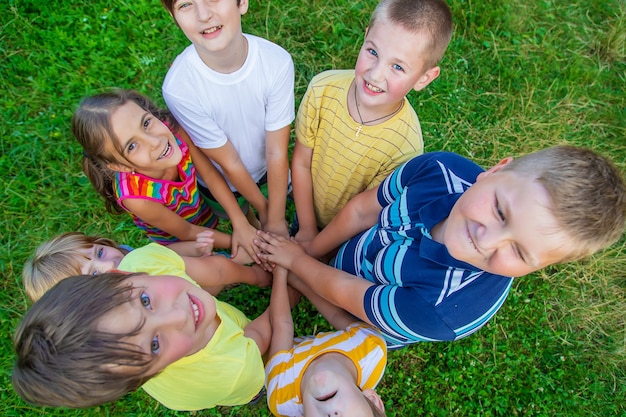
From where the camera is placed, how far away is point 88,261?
7.23ft

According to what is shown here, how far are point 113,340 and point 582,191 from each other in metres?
1.77

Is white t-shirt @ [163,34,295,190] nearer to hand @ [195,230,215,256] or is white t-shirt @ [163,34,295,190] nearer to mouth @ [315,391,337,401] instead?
hand @ [195,230,215,256]

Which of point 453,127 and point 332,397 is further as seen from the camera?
point 453,127

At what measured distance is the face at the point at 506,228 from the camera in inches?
57.9

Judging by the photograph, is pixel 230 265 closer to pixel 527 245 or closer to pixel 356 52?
pixel 527 245

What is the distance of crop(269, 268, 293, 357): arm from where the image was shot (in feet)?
8.68

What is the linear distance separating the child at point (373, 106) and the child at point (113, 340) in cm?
A: 114

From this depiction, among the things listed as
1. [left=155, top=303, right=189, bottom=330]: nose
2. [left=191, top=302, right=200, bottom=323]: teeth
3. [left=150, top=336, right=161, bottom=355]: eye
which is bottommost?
[left=191, top=302, right=200, bottom=323]: teeth

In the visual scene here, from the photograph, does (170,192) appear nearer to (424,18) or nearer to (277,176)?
(277,176)

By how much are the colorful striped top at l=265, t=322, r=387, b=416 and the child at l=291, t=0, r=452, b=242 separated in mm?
917

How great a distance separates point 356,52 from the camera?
3.85 meters

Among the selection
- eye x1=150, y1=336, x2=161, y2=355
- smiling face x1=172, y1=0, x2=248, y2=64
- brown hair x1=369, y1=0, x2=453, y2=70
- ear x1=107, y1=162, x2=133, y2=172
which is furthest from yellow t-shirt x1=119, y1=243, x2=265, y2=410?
brown hair x1=369, y1=0, x2=453, y2=70

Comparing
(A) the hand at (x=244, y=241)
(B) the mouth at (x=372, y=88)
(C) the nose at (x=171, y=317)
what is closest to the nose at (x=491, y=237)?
(B) the mouth at (x=372, y=88)

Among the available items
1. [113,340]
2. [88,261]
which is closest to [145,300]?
[113,340]
